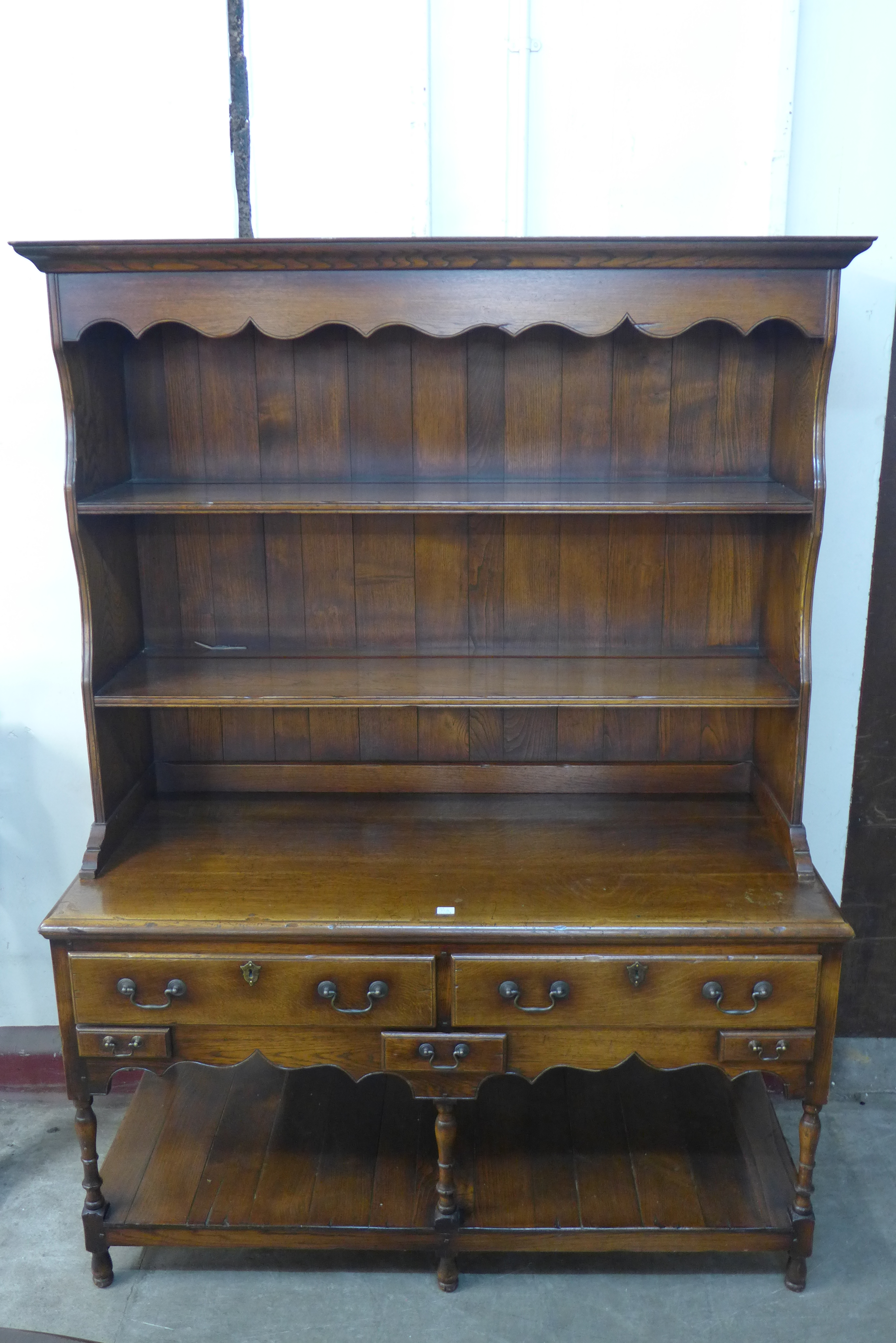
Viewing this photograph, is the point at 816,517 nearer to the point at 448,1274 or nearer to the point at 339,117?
the point at 339,117

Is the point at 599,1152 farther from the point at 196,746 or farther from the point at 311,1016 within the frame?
the point at 196,746

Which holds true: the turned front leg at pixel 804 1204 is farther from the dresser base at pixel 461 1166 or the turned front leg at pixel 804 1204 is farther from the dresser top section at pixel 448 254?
the dresser top section at pixel 448 254

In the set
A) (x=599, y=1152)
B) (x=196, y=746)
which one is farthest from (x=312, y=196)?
(x=599, y=1152)

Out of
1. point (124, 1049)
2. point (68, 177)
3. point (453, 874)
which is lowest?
point (124, 1049)

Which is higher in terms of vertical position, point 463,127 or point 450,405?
point 463,127

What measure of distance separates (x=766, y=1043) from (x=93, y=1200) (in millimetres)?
1414

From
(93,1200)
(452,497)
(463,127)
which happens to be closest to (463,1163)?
(93,1200)

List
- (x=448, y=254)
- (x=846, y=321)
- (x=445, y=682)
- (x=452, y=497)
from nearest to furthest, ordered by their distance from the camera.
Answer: (x=448, y=254), (x=452, y=497), (x=445, y=682), (x=846, y=321)

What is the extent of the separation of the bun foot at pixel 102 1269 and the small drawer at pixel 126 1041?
479 mm

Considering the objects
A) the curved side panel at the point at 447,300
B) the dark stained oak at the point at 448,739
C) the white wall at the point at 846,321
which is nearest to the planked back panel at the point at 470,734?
the dark stained oak at the point at 448,739

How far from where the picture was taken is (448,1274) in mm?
2348

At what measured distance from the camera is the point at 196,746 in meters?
2.70

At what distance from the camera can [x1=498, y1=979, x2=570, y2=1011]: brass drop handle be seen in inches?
85.4

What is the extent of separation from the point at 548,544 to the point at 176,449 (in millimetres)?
865
